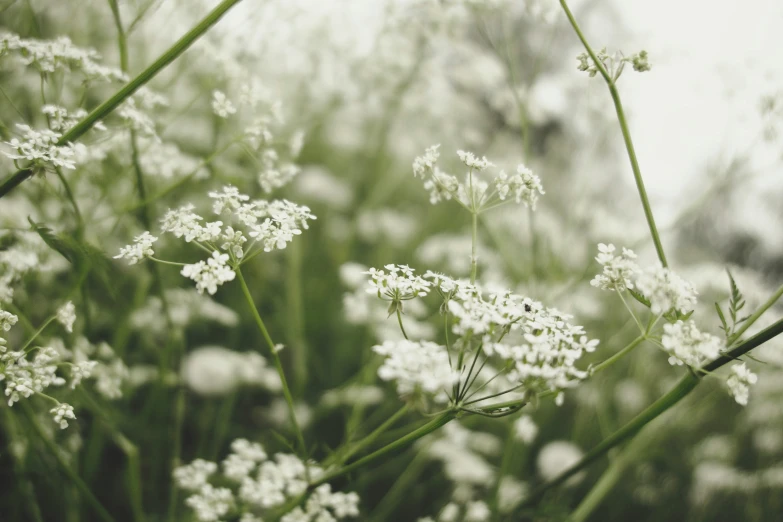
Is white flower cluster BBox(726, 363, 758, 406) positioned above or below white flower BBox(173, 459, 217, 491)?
below

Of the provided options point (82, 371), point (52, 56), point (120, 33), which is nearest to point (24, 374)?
point (82, 371)

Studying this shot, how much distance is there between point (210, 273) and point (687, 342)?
2.94 feet

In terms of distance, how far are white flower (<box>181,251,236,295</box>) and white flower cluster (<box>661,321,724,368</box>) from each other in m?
0.81

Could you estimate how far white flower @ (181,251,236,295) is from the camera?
980 millimetres

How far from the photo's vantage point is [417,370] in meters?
0.92

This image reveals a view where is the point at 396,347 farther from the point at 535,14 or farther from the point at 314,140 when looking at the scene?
the point at 314,140

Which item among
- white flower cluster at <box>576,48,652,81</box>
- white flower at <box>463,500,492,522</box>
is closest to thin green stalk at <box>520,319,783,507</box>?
white flower at <box>463,500,492,522</box>

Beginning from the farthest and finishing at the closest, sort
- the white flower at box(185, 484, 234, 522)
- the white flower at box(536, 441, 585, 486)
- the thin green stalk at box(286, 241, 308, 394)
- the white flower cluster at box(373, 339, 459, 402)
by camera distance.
→ the white flower at box(536, 441, 585, 486) < the thin green stalk at box(286, 241, 308, 394) < the white flower at box(185, 484, 234, 522) < the white flower cluster at box(373, 339, 459, 402)

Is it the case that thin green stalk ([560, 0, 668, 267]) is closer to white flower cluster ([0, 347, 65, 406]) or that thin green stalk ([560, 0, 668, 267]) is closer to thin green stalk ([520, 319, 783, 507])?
thin green stalk ([520, 319, 783, 507])

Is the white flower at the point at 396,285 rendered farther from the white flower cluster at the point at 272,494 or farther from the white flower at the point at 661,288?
the white flower cluster at the point at 272,494

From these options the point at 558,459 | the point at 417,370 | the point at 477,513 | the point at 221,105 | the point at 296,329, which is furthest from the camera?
the point at 558,459

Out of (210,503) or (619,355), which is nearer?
(619,355)

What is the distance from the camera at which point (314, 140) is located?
4395 mm

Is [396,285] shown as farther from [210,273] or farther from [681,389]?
[681,389]
